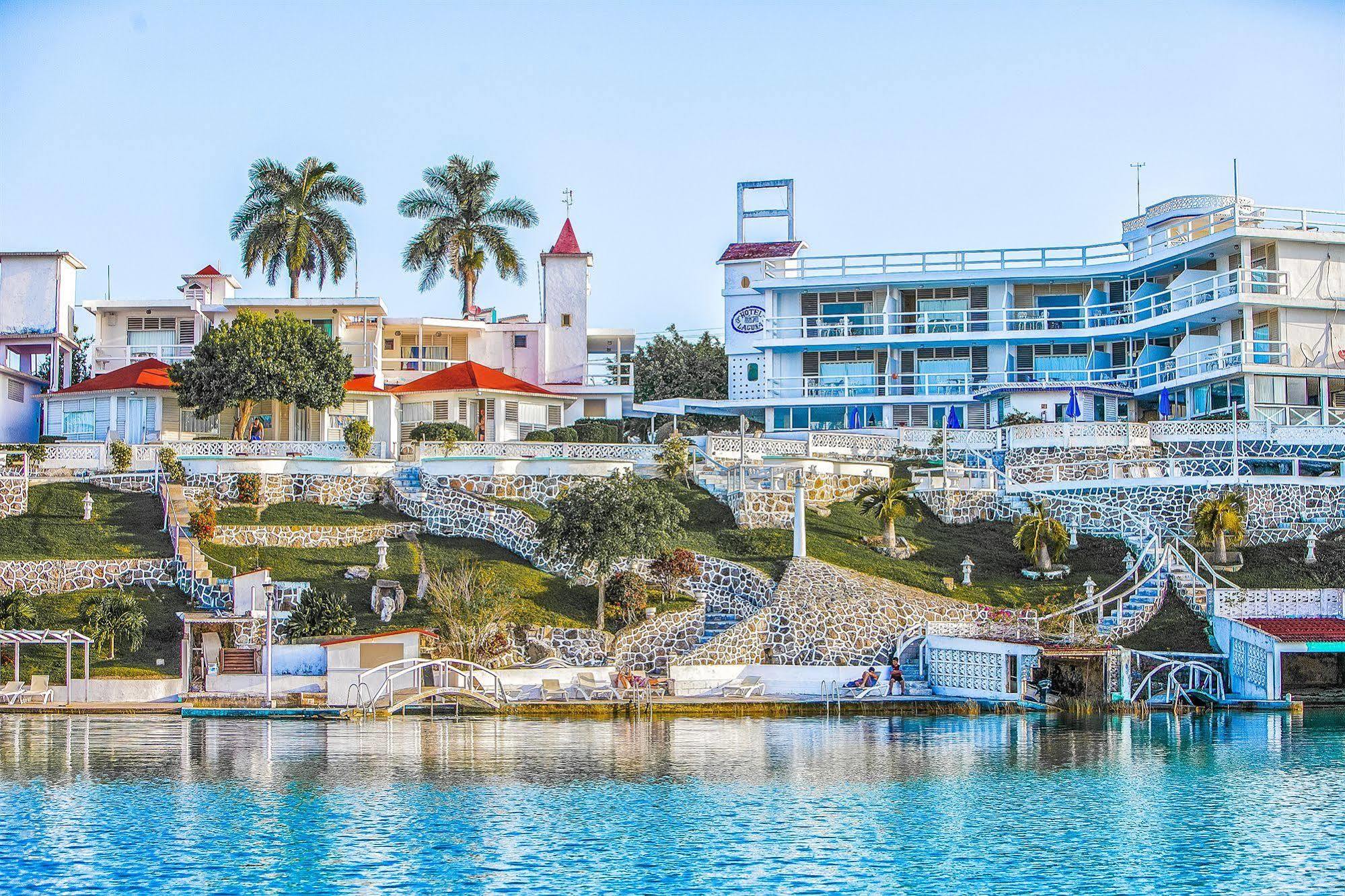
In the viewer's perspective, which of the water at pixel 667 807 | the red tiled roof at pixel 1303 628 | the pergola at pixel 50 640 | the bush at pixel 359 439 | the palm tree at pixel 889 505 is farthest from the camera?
the bush at pixel 359 439

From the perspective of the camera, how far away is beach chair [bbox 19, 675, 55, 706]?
43562 mm

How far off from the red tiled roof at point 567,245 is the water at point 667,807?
4139 centimetres

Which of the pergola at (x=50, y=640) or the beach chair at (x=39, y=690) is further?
the beach chair at (x=39, y=690)

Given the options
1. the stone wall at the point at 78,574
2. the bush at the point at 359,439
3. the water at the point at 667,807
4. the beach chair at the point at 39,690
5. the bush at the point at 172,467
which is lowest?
the water at the point at 667,807

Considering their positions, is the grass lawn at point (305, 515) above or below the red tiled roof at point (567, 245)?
below

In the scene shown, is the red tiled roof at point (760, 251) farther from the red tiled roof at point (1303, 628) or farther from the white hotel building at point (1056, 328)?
the red tiled roof at point (1303, 628)

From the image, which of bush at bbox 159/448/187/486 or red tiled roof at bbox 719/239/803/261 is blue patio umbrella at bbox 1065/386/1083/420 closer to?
red tiled roof at bbox 719/239/803/261

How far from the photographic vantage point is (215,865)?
86.9ft

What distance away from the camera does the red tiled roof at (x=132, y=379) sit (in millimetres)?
67000

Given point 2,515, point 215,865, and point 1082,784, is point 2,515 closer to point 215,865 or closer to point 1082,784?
point 215,865

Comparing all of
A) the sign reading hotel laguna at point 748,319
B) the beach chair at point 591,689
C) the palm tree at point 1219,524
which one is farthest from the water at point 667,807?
the sign reading hotel laguna at point 748,319

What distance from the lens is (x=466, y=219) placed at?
80688mm

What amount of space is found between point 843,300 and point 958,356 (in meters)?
5.67

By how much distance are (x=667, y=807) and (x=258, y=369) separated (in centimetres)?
3496
